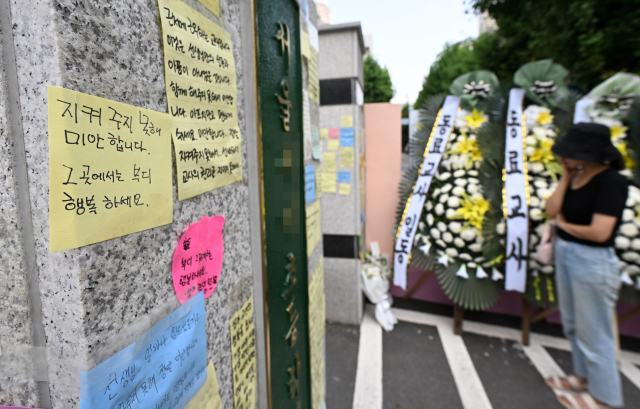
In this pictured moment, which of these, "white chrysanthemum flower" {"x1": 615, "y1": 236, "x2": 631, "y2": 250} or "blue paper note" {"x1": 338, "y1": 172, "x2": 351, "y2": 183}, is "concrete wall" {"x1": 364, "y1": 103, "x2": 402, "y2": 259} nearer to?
"blue paper note" {"x1": 338, "y1": 172, "x2": 351, "y2": 183}

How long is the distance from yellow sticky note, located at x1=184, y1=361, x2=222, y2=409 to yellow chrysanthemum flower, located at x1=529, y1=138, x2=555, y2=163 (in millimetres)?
3056

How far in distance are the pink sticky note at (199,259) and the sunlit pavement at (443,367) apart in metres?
2.18

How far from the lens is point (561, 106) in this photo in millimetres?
2816

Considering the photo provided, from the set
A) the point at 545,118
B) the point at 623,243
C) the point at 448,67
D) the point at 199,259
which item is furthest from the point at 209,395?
the point at 448,67

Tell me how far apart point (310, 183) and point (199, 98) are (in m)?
0.77

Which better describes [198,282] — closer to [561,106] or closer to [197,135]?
[197,135]

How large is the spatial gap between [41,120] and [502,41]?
10145mm

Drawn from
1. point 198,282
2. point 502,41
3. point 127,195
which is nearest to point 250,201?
point 198,282

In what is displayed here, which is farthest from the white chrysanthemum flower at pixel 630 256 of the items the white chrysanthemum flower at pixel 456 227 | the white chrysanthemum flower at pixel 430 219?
the white chrysanthemum flower at pixel 430 219

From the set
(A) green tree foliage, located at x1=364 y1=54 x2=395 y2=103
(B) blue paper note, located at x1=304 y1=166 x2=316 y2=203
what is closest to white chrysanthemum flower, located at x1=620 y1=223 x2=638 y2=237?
(B) blue paper note, located at x1=304 y1=166 x2=316 y2=203

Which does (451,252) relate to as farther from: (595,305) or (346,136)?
(346,136)

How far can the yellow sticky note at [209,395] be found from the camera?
23.6 inches

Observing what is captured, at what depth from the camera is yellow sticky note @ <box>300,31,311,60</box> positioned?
1.24m

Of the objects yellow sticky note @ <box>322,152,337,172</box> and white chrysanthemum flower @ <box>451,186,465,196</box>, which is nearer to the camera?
white chrysanthemum flower @ <box>451,186,465,196</box>
